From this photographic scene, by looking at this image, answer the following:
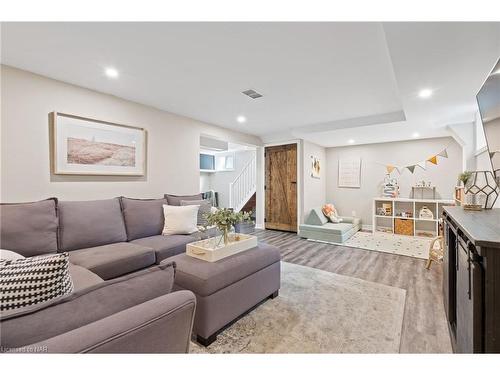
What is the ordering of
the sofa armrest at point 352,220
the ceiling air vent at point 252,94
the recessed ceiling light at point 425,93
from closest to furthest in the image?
the recessed ceiling light at point 425,93, the ceiling air vent at point 252,94, the sofa armrest at point 352,220

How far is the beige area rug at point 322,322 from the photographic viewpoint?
1645mm

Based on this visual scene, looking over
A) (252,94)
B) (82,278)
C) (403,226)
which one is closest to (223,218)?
(82,278)

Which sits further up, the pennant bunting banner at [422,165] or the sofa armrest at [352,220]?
the pennant bunting banner at [422,165]

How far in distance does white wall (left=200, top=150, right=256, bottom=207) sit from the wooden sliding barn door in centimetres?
190

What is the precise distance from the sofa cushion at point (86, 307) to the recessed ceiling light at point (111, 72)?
231 cm

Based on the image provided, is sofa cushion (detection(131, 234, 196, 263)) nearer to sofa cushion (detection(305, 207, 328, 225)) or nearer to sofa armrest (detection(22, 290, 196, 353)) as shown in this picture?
sofa armrest (detection(22, 290, 196, 353))

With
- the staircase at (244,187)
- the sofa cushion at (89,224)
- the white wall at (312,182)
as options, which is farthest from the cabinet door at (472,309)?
the staircase at (244,187)

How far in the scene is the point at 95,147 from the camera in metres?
2.85

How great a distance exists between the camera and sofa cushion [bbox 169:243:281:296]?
1.67 metres

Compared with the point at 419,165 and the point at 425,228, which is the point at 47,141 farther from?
the point at 425,228

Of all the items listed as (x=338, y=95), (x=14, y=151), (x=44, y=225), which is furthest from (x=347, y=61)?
(x=14, y=151)

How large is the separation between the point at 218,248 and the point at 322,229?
317 centimetres

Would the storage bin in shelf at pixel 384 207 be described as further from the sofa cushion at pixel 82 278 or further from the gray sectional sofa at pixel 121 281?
the sofa cushion at pixel 82 278

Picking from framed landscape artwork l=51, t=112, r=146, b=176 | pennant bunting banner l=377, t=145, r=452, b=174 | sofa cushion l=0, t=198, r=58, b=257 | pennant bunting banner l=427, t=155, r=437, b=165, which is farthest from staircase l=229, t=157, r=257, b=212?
sofa cushion l=0, t=198, r=58, b=257
